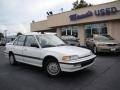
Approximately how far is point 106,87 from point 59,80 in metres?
1.59

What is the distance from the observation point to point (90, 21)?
64.3ft

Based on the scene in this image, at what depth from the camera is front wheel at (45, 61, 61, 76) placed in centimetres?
577

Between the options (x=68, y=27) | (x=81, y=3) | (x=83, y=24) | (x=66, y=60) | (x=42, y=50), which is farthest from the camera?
(x=81, y=3)

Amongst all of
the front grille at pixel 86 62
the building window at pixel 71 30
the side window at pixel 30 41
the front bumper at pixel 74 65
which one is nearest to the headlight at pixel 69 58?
the front bumper at pixel 74 65

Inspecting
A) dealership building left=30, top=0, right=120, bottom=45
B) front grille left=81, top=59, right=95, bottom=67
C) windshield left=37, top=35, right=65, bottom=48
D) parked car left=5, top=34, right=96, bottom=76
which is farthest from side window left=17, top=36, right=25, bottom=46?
dealership building left=30, top=0, right=120, bottom=45

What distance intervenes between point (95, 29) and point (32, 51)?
1509 centimetres

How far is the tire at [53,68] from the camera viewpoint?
18.9ft

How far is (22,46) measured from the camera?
7.41 m

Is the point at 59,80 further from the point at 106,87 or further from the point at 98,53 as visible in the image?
the point at 98,53

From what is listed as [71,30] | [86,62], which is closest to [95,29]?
[71,30]

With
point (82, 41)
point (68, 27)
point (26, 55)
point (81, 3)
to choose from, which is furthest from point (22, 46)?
point (81, 3)

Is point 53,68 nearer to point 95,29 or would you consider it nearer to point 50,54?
point 50,54

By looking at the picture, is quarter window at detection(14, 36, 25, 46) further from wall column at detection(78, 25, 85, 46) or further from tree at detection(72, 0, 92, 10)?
tree at detection(72, 0, 92, 10)

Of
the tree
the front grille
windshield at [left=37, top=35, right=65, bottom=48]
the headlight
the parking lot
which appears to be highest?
the tree
